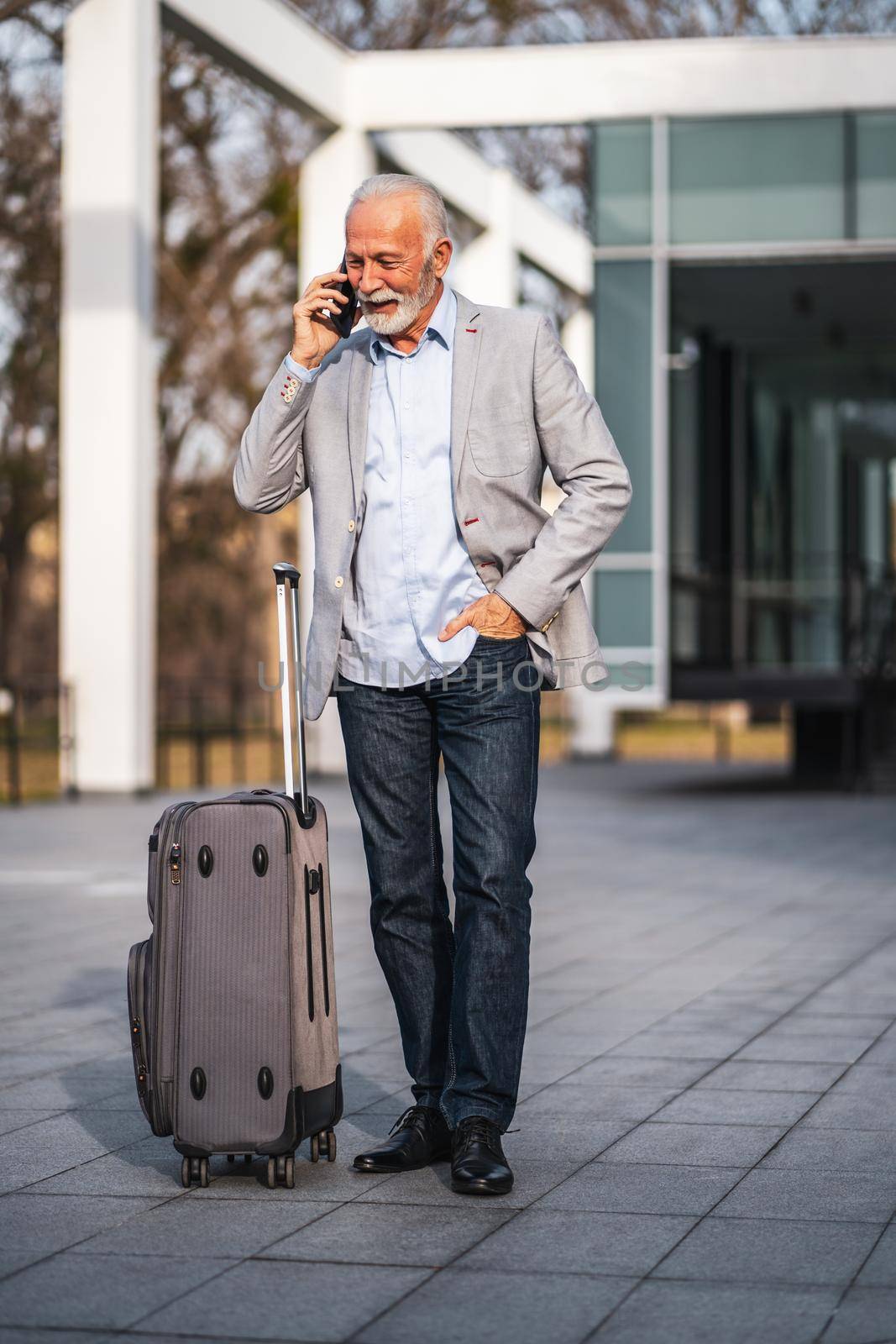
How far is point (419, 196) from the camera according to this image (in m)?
3.81

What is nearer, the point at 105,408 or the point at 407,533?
the point at 407,533

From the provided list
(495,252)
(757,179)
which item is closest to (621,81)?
(757,179)

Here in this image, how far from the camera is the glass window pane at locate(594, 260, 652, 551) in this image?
16.9 m

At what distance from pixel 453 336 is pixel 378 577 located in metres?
0.49

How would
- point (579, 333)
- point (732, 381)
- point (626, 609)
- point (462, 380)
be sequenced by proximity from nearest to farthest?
point (462, 380) < point (626, 609) < point (732, 381) < point (579, 333)

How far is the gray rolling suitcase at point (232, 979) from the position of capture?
3666 millimetres

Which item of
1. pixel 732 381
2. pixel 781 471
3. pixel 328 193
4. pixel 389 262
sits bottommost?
pixel 389 262

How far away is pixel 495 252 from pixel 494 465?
1826cm

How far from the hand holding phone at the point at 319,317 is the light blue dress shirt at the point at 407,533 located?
3 centimetres

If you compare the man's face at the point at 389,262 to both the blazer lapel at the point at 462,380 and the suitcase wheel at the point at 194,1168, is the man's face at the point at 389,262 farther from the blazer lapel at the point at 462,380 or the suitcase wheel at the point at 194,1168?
the suitcase wheel at the point at 194,1168

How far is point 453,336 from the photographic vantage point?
3930 millimetres

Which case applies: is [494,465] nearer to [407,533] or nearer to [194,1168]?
[407,533]

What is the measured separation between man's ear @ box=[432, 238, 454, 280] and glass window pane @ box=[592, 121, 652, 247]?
13303 mm

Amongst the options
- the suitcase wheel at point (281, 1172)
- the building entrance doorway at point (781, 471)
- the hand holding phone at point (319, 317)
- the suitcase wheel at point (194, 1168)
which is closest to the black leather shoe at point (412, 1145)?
the suitcase wheel at point (281, 1172)
